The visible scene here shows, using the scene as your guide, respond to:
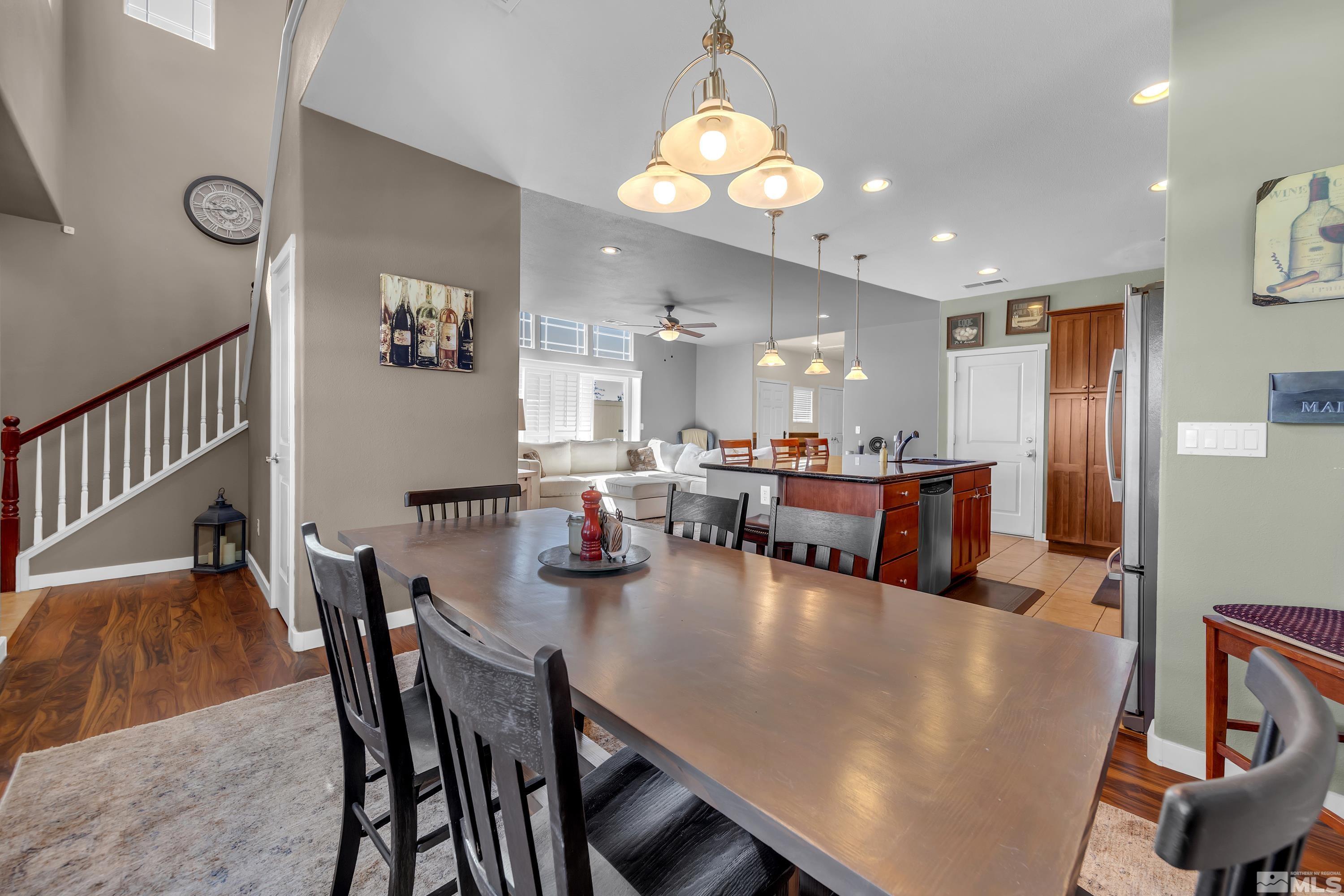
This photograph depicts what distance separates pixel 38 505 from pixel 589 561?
4.23m

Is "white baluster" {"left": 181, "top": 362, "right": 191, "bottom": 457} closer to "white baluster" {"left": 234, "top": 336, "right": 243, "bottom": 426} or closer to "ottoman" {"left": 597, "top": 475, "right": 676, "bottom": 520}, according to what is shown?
"white baluster" {"left": 234, "top": 336, "right": 243, "bottom": 426}

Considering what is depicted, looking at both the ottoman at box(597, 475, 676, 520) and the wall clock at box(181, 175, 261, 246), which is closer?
the wall clock at box(181, 175, 261, 246)

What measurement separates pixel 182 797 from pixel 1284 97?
12.5 ft

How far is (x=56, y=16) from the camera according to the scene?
3779mm

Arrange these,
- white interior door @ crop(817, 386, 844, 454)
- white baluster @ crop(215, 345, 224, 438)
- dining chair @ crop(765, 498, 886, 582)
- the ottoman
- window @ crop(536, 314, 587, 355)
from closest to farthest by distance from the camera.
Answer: dining chair @ crop(765, 498, 886, 582)
white baluster @ crop(215, 345, 224, 438)
the ottoman
window @ crop(536, 314, 587, 355)
white interior door @ crop(817, 386, 844, 454)

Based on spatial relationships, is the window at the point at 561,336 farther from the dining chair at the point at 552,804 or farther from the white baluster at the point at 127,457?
the dining chair at the point at 552,804

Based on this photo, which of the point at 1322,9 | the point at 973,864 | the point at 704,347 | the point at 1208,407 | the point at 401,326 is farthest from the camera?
the point at 704,347

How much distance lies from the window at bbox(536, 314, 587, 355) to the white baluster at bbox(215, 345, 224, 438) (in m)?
4.08

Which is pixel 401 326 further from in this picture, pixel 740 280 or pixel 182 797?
pixel 740 280

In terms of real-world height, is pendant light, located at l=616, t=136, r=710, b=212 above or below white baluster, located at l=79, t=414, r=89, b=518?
above

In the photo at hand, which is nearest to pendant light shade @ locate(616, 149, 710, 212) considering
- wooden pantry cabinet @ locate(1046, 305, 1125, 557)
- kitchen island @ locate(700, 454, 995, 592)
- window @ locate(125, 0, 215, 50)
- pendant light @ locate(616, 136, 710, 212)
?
pendant light @ locate(616, 136, 710, 212)

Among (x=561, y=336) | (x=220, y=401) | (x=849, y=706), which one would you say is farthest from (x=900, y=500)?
(x=561, y=336)

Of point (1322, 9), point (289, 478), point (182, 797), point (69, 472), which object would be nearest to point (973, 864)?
point (182, 797)

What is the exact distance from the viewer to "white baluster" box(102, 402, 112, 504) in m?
3.85
